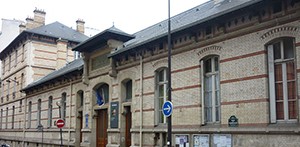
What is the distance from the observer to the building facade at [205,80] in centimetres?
1072

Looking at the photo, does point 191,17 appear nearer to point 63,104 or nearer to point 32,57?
point 63,104

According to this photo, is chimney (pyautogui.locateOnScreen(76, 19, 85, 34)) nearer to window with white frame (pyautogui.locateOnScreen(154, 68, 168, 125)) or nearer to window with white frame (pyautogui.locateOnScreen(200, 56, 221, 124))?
window with white frame (pyautogui.locateOnScreen(154, 68, 168, 125))

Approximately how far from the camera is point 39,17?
116 ft

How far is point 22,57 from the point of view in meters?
33.2

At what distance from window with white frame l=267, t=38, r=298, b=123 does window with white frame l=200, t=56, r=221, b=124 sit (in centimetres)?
221

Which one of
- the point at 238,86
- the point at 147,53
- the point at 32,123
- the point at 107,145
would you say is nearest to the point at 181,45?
the point at 147,53

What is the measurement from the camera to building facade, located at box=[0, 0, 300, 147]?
1072 centimetres

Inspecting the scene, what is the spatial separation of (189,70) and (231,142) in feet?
10.8

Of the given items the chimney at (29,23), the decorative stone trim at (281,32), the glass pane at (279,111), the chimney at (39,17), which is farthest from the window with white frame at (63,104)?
the glass pane at (279,111)

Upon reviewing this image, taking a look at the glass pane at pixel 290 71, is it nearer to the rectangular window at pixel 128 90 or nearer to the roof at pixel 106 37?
the rectangular window at pixel 128 90

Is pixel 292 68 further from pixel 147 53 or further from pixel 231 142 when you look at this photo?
pixel 147 53

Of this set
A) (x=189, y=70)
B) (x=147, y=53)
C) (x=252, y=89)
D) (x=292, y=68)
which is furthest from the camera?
(x=147, y=53)

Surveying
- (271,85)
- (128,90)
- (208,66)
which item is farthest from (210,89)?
(128,90)

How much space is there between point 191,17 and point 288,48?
552 centimetres
